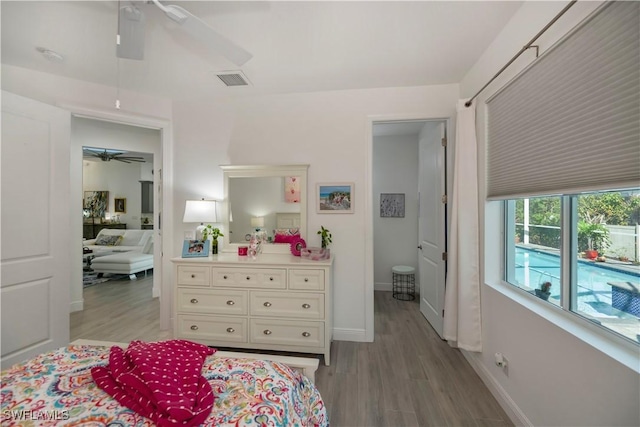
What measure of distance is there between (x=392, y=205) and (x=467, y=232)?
7.44 ft

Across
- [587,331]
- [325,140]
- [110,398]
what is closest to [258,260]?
[325,140]

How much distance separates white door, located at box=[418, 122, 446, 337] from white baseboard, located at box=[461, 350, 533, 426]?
1.76 ft

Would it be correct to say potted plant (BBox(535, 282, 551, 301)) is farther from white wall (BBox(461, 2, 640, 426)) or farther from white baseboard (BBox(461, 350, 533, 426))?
white baseboard (BBox(461, 350, 533, 426))

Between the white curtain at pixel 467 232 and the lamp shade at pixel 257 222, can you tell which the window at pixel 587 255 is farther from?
the lamp shade at pixel 257 222

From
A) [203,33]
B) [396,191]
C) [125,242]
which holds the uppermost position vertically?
[203,33]

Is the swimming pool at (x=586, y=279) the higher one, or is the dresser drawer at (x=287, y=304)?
the swimming pool at (x=586, y=279)

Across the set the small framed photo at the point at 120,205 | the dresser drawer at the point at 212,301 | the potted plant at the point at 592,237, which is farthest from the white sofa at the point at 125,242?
the potted plant at the point at 592,237

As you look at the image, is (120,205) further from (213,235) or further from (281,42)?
(281,42)

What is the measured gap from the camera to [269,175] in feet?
9.13

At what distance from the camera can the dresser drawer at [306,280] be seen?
227 centimetres

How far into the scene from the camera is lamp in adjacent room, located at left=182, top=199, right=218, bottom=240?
263 cm

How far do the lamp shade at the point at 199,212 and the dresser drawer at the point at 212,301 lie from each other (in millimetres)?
696

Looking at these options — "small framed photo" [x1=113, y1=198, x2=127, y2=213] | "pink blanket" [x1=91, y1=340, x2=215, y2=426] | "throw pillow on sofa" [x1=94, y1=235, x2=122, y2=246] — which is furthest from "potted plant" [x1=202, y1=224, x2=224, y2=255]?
"small framed photo" [x1=113, y1=198, x2=127, y2=213]

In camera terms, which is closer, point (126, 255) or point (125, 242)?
point (126, 255)
